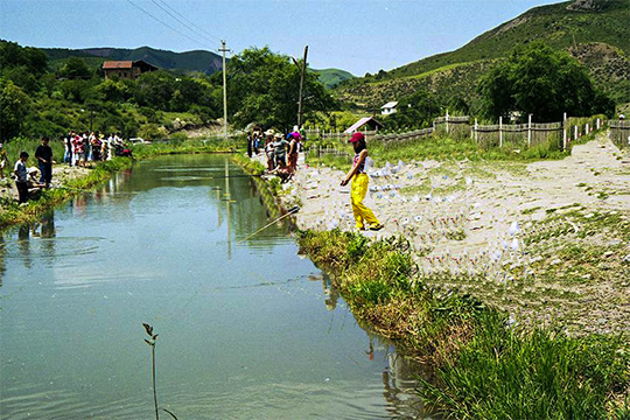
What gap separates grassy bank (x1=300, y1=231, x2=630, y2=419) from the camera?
5.09 meters

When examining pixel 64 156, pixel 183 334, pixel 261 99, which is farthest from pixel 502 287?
pixel 261 99

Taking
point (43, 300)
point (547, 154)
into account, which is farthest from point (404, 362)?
point (547, 154)

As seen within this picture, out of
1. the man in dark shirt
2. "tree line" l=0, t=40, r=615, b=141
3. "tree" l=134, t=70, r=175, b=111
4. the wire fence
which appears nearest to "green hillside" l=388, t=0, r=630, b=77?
"tree line" l=0, t=40, r=615, b=141

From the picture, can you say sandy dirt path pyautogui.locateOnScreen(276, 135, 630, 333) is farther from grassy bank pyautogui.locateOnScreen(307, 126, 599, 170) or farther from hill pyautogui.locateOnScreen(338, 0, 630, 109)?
hill pyautogui.locateOnScreen(338, 0, 630, 109)

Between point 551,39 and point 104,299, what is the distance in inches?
4366

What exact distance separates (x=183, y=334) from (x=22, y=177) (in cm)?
1224

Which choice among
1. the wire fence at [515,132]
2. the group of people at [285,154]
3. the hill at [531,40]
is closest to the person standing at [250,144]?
the group of people at [285,154]

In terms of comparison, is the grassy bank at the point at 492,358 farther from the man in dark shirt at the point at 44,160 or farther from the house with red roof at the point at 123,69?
the house with red roof at the point at 123,69

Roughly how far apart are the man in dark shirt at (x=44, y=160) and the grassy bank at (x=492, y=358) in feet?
54.3

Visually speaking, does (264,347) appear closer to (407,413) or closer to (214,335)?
(214,335)

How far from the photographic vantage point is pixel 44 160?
73.4 ft

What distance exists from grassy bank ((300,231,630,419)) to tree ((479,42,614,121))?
57.7 m

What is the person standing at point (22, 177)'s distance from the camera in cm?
1816

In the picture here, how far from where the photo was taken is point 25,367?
24.2ft
